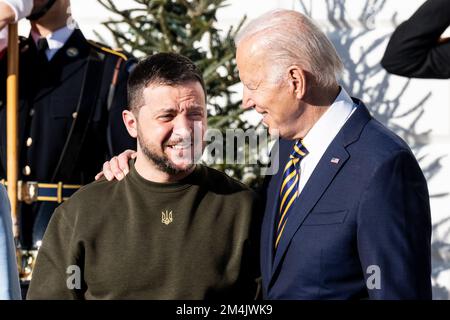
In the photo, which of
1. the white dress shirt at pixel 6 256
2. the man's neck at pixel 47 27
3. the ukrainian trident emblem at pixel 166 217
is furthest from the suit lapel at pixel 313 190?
the man's neck at pixel 47 27

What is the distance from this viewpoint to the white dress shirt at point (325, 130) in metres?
3.61

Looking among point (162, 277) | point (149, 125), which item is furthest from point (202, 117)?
point (162, 277)

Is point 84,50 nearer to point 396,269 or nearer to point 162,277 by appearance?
point 162,277

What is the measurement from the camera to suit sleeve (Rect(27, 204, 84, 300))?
12.1ft

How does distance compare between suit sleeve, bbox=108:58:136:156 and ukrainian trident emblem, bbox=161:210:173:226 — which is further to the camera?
suit sleeve, bbox=108:58:136:156

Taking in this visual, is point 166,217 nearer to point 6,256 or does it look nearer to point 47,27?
point 6,256

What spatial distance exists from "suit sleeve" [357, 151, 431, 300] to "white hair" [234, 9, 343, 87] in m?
0.43

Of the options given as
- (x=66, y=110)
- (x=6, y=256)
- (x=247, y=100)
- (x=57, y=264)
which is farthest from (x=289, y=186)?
(x=66, y=110)

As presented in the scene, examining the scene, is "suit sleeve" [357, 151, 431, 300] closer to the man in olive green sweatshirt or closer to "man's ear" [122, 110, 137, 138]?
the man in olive green sweatshirt

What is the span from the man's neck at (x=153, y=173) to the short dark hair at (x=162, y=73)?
0.21 m

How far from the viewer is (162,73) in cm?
382

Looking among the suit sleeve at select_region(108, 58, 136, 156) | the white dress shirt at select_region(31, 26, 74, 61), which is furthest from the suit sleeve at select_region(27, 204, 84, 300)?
the white dress shirt at select_region(31, 26, 74, 61)

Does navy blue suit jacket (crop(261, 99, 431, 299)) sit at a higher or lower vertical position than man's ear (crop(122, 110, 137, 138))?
lower

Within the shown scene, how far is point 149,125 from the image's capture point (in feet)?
12.4
